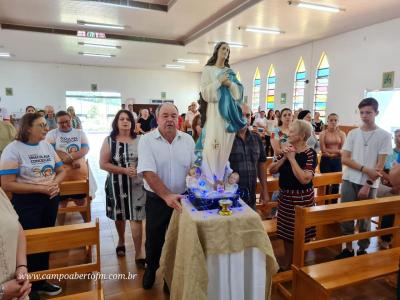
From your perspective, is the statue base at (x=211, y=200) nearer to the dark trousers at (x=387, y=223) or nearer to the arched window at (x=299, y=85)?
the dark trousers at (x=387, y=223)

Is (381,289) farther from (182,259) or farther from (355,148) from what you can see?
(182,259)

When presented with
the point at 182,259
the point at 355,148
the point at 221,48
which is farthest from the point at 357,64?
the point at 182,259

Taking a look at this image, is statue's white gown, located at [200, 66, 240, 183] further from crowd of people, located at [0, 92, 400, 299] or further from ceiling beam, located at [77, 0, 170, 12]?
ceiling beam, located at [77, 0, 170, 12]

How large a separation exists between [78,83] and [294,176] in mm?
14790

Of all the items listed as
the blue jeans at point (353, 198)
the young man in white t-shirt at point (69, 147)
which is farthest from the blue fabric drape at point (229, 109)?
the young man in white t-shirt at point (69, 147)

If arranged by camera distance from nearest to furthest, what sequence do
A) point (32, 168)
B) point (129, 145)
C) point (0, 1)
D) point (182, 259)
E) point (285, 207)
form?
1. point (182, 259)
2. point (32, 168)
3. point (285, 207)
4. point (129, 145)
5. point (0, 1)

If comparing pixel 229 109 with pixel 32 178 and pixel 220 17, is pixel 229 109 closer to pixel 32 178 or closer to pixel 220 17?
pixel 32 178

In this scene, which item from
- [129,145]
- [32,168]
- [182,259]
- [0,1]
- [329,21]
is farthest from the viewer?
[329,21]

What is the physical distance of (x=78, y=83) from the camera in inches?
589

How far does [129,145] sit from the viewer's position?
2688 mm

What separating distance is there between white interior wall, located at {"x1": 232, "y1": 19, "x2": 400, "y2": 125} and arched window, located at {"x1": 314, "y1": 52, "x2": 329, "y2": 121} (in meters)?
0.14

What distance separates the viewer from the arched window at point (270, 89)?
37.4 ft

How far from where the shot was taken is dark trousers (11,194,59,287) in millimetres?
2141

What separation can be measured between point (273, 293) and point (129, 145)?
1.71 metres
